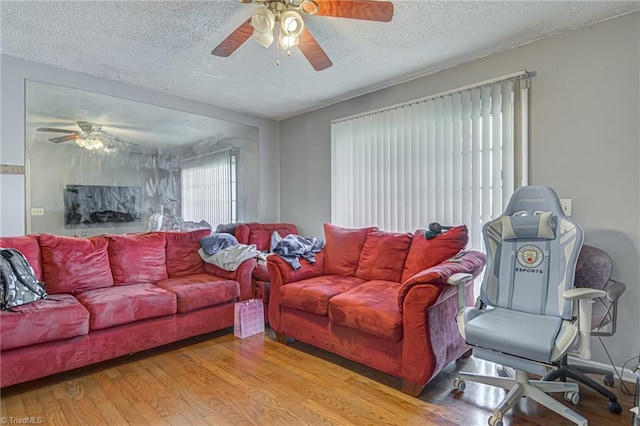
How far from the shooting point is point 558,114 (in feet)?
8.30

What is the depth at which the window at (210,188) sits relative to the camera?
3913 millimetres

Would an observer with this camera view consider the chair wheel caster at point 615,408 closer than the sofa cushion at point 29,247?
Yes

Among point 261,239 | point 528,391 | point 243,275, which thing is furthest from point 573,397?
point 261,239

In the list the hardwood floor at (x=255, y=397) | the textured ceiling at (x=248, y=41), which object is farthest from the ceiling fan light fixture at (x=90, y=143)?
the hardwood floor at (x=255, y=397)

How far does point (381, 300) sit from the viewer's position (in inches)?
94.0

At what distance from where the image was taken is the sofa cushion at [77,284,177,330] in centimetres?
240

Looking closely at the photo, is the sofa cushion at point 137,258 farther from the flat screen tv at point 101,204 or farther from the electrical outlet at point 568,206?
the electrical outlet at point 568,206

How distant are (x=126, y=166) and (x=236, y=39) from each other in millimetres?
2059

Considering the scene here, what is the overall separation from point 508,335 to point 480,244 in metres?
1.28

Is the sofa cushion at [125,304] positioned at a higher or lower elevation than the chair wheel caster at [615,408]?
higher

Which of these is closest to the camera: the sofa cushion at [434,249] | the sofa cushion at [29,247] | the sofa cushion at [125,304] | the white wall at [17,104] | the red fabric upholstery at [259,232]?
the sofa cushion at [125,304]

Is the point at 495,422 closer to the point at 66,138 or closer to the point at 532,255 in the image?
the point at 532,255

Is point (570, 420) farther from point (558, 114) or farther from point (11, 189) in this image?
point (11, 189)

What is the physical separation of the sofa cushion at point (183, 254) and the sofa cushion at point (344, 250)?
137 cm
